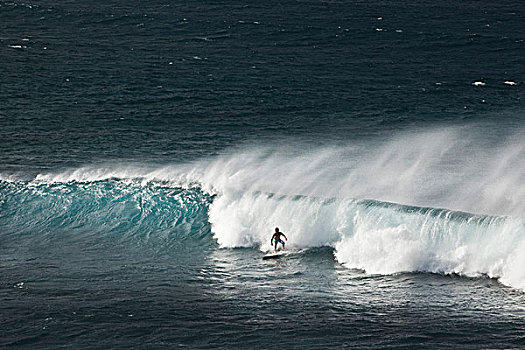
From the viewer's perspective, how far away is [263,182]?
4891cm

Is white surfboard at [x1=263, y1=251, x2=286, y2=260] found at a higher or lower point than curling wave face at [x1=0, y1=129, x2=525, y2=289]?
lower

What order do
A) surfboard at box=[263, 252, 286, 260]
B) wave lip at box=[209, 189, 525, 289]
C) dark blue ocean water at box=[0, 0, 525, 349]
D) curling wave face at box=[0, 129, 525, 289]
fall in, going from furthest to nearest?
surfboard at box=[263, 252, 286, 260] → curling wave face at box=[0, 129, 525, 289] → wave lip at box=[209, 189, 525, 289] → dark blue ocean water at box=[0, 0, 525, 349]

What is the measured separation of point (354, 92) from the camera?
230 ft

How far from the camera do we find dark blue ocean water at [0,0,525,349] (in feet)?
112

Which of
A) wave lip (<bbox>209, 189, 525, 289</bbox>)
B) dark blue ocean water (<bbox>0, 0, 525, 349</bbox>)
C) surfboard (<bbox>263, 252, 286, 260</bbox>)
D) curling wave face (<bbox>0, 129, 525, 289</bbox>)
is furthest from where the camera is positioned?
surfboard (<bbox>263, 252, 286, 260</bbox>)

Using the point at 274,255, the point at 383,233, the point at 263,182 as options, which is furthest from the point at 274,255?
the point at 263,182

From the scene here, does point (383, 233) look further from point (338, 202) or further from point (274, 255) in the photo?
point (274, 255)

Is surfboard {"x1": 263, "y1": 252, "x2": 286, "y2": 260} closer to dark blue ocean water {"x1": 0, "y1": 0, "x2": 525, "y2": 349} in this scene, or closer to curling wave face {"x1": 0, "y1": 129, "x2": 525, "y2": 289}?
dark blue ocean water {"x1": 0, "y1": 0, "x2": 525, "y2": 349}

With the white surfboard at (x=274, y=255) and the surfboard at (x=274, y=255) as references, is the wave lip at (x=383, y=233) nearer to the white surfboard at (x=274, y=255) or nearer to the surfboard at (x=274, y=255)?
the white surfboard at (x=274, y=255)

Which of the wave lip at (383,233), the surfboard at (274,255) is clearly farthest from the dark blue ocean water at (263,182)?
the surfboard at (274,255)

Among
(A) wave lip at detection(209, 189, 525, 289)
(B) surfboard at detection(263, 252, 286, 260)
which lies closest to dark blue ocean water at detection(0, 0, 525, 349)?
(A) wave lip at detection(209, 189, 525, 289)

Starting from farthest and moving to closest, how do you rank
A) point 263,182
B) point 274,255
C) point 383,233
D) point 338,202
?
point 263,182 → point 338,202 → point 274,255 → point 383,233

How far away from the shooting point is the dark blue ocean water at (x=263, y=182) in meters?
34.0

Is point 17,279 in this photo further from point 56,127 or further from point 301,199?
point 56,127
